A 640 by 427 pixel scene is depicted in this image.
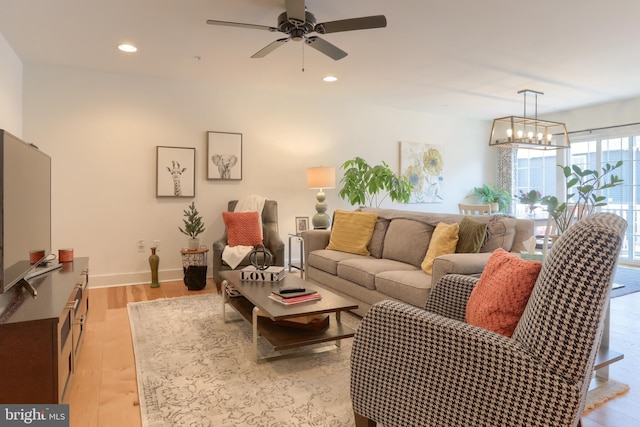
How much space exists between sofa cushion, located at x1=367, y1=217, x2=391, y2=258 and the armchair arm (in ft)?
7.74

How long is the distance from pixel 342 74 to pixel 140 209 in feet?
9.30

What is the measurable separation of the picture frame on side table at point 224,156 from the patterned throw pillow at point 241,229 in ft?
2.54

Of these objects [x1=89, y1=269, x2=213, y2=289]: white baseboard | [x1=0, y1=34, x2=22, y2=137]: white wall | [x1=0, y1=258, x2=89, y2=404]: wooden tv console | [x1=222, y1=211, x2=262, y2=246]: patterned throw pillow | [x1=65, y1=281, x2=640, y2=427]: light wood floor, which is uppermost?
[x1=0, y1=34, x2=22, y2=137]: white wall

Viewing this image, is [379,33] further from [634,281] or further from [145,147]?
[634,281]

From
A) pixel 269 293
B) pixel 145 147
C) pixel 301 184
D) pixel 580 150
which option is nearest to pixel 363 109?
pixel 301 184

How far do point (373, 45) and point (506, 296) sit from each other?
2.86 m

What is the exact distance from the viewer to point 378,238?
13.1 ft

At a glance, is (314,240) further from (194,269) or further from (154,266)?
(154,266)

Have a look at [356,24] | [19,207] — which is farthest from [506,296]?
[19,207]

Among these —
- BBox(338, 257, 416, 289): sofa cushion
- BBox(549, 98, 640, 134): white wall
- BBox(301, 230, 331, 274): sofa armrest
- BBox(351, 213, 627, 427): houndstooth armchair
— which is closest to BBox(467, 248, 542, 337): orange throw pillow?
BBox(351, 213, 627, 427): houndstooth armchair

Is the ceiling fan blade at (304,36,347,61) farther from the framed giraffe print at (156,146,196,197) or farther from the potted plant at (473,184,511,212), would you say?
the potted plant at (473,184,511,212)

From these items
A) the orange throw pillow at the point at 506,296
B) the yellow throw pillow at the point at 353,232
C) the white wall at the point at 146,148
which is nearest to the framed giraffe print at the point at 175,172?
the white wall at the point at 146,148

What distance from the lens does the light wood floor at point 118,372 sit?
1906 millimetres

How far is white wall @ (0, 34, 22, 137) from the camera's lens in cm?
350
